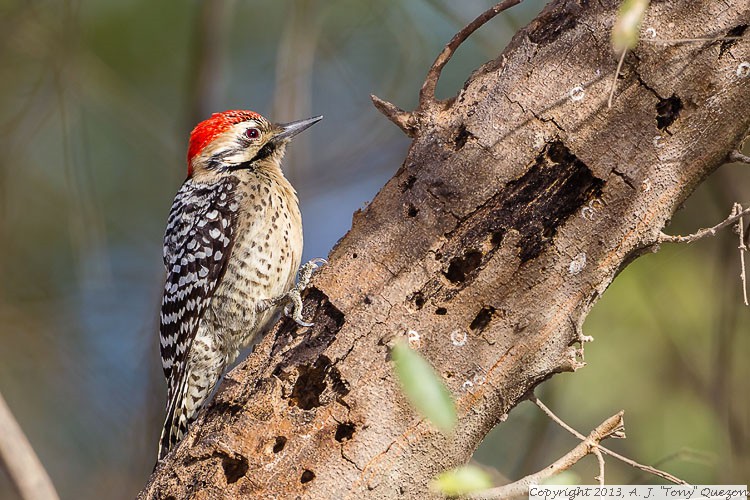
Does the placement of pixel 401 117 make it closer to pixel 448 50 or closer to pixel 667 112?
pixel 448 50

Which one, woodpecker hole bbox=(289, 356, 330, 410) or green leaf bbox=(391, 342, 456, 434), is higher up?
woodpecker hole bbox=(289, 356, 330, 410)

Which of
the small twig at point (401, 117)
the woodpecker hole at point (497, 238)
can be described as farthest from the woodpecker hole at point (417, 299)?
the small twig at point (401, 117)

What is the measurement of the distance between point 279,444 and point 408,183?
34.7 inches

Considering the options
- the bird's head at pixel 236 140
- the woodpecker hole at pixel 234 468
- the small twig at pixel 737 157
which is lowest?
the woodpecker hole at pixel 234 468

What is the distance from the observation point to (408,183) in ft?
8.57

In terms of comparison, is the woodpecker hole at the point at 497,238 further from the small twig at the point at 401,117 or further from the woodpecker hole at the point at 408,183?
the small twig at the point at 401,117

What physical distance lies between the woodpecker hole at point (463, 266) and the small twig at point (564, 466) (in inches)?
22.2

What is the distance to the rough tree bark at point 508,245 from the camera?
94.3 inches

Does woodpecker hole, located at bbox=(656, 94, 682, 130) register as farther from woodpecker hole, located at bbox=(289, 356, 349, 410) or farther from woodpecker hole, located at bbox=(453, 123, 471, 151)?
woodpecker hole, located at bbox=(289, 356, 349, 410)

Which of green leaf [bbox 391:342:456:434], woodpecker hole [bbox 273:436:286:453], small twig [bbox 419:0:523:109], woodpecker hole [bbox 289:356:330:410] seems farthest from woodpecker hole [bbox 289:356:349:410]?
small twig [bbox 419:0:523:109]

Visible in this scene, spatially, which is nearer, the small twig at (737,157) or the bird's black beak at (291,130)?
the small twig at (737,157)

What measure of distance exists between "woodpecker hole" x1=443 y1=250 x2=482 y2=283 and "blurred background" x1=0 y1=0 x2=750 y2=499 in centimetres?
195

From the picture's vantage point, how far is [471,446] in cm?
250

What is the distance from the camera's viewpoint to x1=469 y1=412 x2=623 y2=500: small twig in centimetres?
223
